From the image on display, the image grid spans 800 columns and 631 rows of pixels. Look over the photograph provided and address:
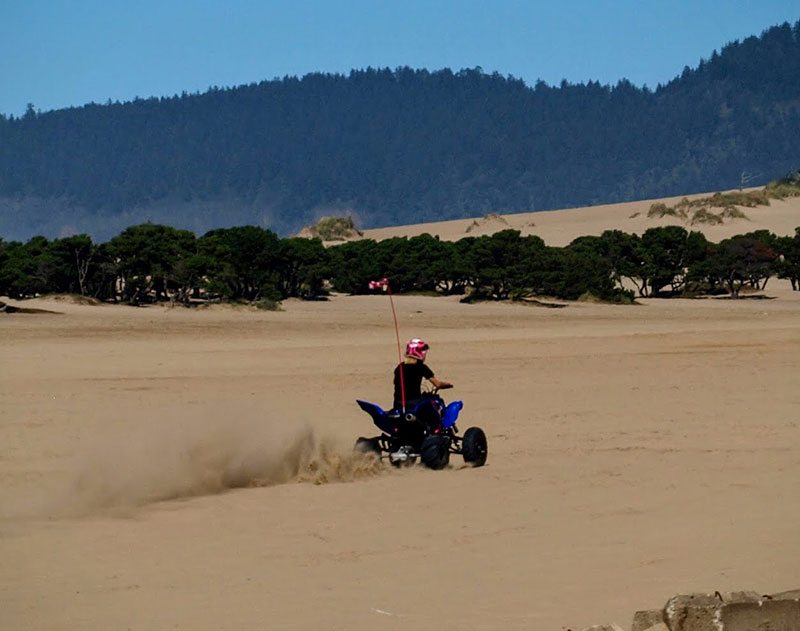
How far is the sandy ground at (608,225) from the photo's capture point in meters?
59.7

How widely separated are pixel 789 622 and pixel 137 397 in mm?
12823

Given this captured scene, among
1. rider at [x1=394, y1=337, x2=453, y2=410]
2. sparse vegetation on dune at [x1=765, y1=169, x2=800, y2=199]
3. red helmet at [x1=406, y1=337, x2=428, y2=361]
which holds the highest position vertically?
sparse vegetation on dune at [x1=765, y1=169, x2=800, y2=199]

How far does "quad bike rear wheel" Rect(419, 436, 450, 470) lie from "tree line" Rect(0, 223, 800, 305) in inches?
955

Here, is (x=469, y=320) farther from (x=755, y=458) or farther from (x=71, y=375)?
(x=755, y=458)

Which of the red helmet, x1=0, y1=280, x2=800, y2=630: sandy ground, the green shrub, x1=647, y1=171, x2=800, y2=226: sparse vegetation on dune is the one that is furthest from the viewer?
x1=647, y1=171, x2=800, y2=226: sparse vegetation on dune

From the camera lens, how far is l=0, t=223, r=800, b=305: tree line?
3844 cm

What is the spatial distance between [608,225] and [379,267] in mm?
23911

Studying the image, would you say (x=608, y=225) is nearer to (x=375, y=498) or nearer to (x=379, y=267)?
(x=379, y=267)

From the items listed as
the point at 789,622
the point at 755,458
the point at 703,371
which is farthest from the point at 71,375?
the point at 789,622

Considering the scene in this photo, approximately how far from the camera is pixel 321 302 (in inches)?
1563

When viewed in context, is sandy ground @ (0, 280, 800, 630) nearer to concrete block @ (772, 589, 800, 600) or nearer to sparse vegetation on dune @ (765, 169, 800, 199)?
concrete block @ (772, 589, 800, 600)

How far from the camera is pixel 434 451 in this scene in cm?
1288

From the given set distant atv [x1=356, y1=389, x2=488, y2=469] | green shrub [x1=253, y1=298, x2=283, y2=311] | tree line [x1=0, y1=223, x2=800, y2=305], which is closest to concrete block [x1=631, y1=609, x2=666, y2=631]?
distant atv [x1=356, y1=389, x2=488, y2=469]

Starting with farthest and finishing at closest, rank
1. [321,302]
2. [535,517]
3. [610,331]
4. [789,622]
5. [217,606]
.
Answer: [321,302]
[610,331]
[535,517]
[217,606]
[789,622]
